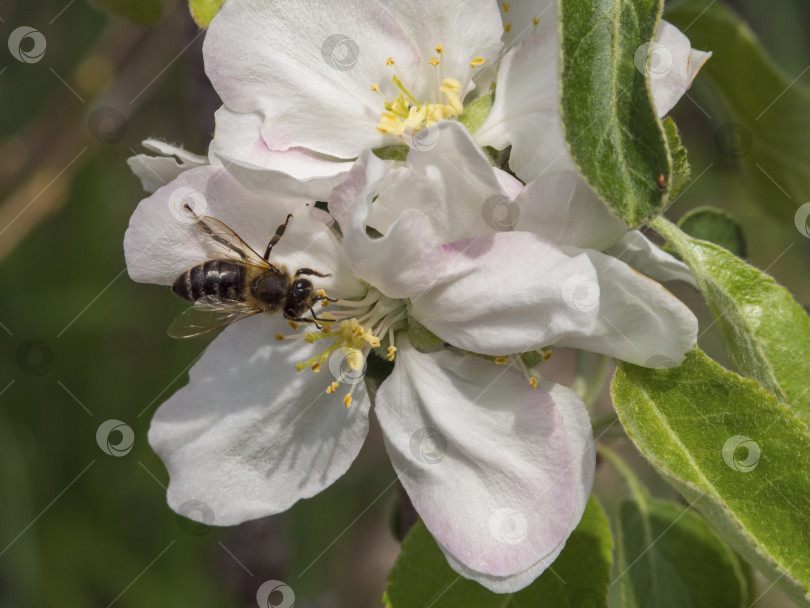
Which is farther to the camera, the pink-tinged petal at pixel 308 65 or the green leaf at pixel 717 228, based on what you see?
the green leaf at pixel 717 228

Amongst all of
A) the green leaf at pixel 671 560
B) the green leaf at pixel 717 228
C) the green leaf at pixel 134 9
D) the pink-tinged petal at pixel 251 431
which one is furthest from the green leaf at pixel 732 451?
the green leaf at pixel 134 9

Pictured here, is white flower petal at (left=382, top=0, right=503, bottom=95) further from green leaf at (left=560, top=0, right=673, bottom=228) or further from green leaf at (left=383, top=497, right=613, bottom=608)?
green leaf at (left=383, top=497, right=613, bottom=608)

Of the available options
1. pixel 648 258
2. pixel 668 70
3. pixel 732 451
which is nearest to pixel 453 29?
pixel 668 70

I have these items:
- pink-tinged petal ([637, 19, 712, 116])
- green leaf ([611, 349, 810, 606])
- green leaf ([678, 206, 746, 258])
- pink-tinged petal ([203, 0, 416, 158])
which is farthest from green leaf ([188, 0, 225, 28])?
green leaf ([678, 206, 746, 258])

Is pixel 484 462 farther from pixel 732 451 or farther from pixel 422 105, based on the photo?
pixel 422 105

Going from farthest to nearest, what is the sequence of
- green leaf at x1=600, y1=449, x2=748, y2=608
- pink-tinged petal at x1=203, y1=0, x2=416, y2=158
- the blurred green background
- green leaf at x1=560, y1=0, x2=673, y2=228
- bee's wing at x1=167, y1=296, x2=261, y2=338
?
the blurred green background → green leaf at x1=600, y1=449, x2=748, y2=608 → bee's wing at x1=167, y1=296, x2=261, y2=338 → pink-tinged petal at x1=203, y1=0, x2=416, y2=158 → green leaf at x1=560, y1=0, x2=673, y2=228

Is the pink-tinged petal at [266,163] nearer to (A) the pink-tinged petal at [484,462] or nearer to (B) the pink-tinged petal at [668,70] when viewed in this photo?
(A) the pink-tinged petal at [484,462]
